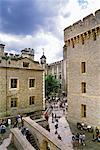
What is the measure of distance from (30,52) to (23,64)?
946 cm

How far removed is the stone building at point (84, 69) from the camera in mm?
20938

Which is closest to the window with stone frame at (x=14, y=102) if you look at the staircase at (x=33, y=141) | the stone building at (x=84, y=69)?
the stone building at (x=84, y=69)

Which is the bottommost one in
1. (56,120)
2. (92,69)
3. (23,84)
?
(56,120)

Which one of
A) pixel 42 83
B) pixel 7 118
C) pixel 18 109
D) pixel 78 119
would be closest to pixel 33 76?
pixel 42 83

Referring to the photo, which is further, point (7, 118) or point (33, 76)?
point (33, 76)

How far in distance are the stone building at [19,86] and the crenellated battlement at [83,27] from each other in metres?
5.66

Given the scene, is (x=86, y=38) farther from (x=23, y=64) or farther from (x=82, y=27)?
(x=23, y=64)

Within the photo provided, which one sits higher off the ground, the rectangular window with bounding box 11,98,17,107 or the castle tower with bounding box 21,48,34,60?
the castle tower with bounding box 21,48,34,60

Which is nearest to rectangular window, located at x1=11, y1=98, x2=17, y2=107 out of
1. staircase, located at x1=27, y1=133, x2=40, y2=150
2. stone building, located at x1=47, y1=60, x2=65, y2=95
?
→ staircase, located at x1=27, y1=133, x2=40, y2=150

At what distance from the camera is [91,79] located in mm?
21719

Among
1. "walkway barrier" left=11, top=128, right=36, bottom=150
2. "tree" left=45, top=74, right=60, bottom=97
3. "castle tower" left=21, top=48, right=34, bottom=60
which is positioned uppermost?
"castle tower" left=21, top=48, right=34, bottom=60

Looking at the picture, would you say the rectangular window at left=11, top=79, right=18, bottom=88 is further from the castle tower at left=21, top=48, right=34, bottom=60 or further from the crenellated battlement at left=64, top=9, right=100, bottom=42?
the castle tower at left=21, top=48, right=34, bottom=60

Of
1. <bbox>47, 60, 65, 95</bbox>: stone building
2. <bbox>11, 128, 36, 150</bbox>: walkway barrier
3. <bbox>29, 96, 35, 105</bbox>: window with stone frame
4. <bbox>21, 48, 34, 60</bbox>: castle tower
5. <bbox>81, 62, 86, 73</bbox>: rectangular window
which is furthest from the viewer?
<bbox>47, 60, 65, 95</bbox>: stone building

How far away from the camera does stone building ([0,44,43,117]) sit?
77.2ft
